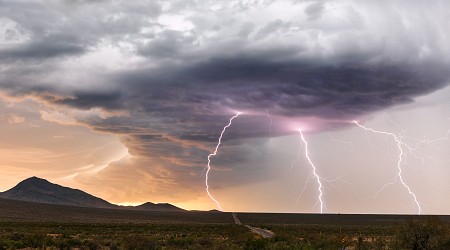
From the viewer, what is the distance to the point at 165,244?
45469 mm

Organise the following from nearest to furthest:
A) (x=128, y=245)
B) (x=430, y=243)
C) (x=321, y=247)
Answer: (x=430, y=243) < (x=128, y=245) < (x=321, y=247)

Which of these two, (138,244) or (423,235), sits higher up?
(423,235)

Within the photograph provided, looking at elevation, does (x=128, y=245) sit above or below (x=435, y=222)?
below

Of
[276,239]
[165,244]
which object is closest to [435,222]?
[276,239]

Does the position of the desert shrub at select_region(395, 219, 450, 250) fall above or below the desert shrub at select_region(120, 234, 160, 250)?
above

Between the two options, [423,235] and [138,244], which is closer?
[423,235]

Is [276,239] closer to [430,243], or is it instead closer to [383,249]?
[383,249]

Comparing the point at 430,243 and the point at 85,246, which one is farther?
the point at 85,246

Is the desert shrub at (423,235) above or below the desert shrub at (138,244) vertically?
above

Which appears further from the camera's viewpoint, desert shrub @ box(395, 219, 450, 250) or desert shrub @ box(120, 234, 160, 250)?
desert shrub @ box(120, 234, 160, 250)

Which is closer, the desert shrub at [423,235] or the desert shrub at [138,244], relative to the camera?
the desert shrub at [423,235]

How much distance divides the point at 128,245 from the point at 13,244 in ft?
41.4

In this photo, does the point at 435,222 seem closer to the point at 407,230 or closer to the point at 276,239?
the point at 407,230

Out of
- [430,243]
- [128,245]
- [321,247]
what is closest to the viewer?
[430,243]
